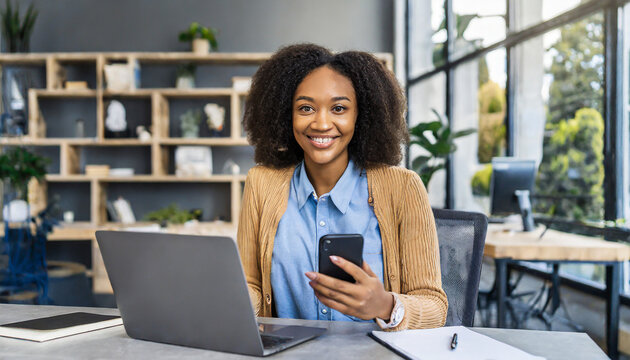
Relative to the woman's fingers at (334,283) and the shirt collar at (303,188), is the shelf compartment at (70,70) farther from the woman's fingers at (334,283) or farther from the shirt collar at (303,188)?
A: the woman's fingers at (334,283)

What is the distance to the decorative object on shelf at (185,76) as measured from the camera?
5.34 metres

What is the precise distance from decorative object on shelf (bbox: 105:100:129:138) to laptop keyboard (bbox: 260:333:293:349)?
4813 millimetres

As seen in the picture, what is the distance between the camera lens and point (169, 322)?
91cm

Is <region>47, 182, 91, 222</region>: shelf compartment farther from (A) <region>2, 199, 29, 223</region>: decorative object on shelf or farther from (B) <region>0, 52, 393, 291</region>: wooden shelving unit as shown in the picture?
(A) <region>2, 199, 29, 223</region>: decorative object on shelf

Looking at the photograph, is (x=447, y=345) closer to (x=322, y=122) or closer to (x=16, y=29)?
(x=322, y=122)

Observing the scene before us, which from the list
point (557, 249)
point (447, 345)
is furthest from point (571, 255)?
point (447, 345)

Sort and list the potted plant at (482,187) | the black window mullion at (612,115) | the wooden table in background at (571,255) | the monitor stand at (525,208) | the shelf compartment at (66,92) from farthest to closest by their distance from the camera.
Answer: the shelf compartment at (66,92), the potted plant at (482,187), the monitor stand at (525,208), the black window mullion at (612,115), the wooden table in background at (571,255)

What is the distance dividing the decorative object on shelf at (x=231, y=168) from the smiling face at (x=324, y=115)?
400cm

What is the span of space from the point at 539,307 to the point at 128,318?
3.46 meters

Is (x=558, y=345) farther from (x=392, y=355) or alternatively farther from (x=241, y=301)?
(x=241, y=301)

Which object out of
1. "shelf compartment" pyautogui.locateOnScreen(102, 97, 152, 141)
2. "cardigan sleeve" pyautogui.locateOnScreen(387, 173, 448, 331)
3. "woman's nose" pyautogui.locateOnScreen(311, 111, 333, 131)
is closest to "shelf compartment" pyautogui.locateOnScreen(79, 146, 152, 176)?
"shelf compartment" pyautogui.locateOnScreen(102, 97, 152, 141)

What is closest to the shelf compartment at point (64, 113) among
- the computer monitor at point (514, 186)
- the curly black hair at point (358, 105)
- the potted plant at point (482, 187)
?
the potted plant at point (482, 187)

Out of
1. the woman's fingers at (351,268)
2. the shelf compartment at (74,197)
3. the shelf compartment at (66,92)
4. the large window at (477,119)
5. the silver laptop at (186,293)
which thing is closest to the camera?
the silver laptop at (186,293)

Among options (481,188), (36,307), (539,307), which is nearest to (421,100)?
(481,188)
